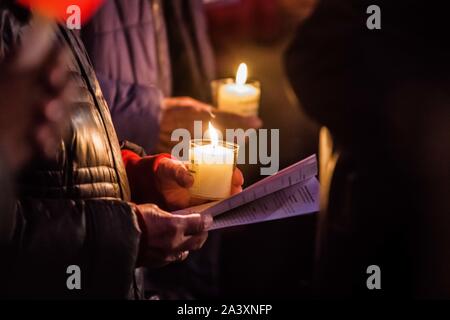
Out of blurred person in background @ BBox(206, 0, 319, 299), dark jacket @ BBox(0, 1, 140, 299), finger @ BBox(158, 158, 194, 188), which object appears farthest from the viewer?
blurred person in background @ BBox(206, 0, 319, 299)

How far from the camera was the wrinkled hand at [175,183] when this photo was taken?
5.17 ft

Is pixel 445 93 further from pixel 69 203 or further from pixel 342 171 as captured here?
pixel 69 203

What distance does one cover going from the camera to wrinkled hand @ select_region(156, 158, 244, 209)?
1.58 metres

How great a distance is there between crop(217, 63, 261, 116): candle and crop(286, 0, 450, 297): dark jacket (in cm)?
22

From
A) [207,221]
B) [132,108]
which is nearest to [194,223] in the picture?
[207,221]

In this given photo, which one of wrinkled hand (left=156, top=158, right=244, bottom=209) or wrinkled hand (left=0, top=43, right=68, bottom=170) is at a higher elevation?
wrinkled hand (left=0, top=43, right=68, bottom=170)

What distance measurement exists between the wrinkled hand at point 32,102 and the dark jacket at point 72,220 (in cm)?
30

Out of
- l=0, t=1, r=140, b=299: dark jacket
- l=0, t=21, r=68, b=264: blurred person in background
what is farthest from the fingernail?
l=0, t=21, r=68, b=264: blurred person in background

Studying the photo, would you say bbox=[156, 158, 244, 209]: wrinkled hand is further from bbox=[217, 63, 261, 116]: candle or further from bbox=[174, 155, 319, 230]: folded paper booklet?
bbox=[217, 63, 261, 116]: candle

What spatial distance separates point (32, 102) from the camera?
3.14 ft

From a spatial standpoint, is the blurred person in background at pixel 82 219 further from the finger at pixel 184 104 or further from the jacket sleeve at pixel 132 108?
the finger at pixel 184 104

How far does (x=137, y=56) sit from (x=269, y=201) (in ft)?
3.52

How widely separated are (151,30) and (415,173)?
1066mm
